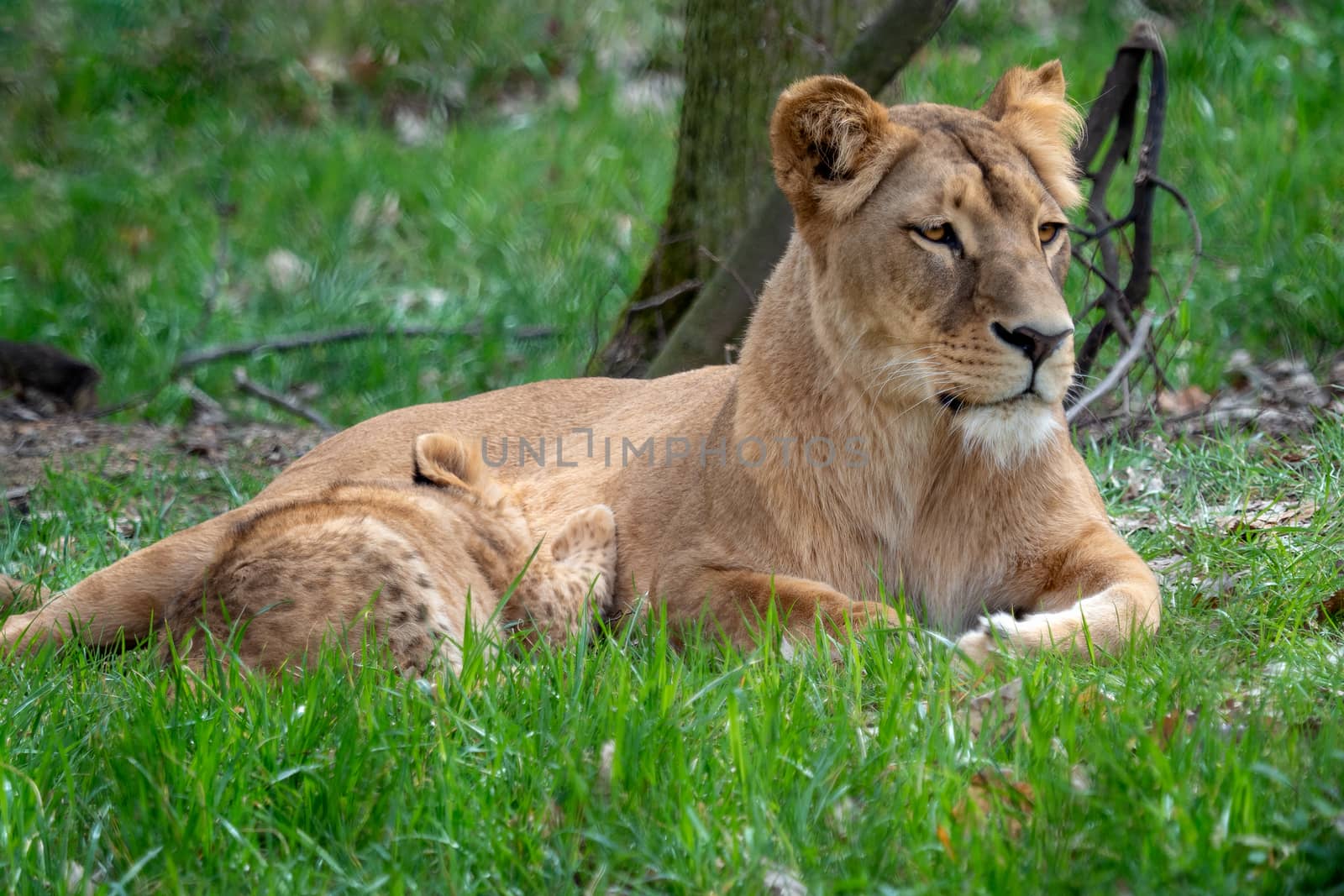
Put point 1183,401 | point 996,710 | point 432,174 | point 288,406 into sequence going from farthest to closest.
A: point 432,174
point 288,406
point 1183,401
point 996,710

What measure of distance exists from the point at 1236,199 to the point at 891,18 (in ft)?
10.9

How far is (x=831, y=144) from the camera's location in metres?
3.54

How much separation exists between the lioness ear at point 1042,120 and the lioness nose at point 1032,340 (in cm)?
59

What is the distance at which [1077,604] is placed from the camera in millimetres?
3246

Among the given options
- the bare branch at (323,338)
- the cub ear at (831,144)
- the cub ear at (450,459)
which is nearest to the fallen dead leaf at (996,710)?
the cub ear at (831,144)

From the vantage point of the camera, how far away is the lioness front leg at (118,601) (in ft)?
11.7

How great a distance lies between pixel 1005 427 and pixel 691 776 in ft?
4.23

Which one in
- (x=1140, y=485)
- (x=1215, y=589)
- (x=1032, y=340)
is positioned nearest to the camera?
(x=1032, y=340)

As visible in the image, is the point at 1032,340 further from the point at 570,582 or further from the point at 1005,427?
the point at 570,582

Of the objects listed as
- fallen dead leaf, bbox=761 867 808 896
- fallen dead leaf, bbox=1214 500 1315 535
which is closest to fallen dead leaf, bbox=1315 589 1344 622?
fallen dead leaf, bbox=1214 500 1315 535

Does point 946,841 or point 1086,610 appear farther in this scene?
point 1086,610

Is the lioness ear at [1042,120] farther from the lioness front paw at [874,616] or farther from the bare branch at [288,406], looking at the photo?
the bare branch at [288,406]

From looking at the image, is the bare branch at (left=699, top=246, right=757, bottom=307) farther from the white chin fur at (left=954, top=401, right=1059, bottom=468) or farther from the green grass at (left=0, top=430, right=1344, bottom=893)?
the green grass at (left=0, top=430, right=1344, bottom=893)

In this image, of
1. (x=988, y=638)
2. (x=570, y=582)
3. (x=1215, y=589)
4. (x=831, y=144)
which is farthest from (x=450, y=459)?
(x=1215, y=589)
